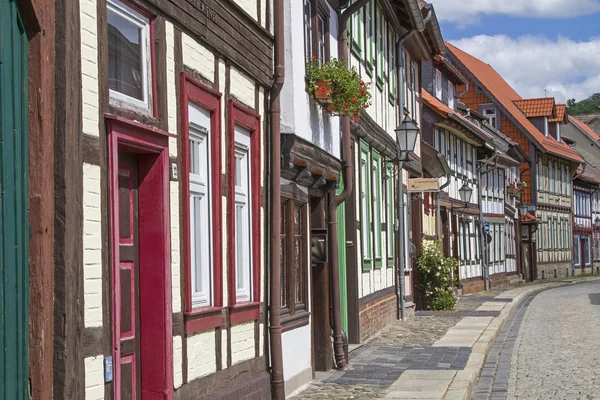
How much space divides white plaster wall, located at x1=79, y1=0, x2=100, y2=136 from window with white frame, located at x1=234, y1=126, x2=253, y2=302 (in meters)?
3.52

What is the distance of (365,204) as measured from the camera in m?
18.4

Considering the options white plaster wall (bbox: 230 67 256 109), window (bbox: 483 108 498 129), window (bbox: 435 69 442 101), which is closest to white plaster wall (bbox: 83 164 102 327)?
white plaster wall (bbox: 230 67 256 109)

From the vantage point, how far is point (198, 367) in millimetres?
7898

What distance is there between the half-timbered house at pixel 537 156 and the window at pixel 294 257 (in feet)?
129

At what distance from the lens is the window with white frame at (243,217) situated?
9438mm

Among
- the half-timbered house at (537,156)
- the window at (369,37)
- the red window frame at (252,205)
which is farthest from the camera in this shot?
the half-timbered house at (537,156)

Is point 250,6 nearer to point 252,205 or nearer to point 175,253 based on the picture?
point 252,205

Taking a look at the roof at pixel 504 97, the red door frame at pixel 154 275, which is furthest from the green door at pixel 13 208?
the roof at pixel 504 97

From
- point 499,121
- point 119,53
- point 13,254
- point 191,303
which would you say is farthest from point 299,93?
point 499,121

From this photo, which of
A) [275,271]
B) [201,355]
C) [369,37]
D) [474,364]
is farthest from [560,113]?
[201,355]

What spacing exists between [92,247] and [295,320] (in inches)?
240

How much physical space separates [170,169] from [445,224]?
1105 inches

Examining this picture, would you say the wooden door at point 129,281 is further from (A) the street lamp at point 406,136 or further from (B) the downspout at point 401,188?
(B) the downspout at point 401,188

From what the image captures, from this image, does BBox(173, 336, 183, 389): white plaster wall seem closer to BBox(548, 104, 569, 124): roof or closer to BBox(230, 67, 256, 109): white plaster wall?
BBox(230, 67, 256, 109): white plaster wall
